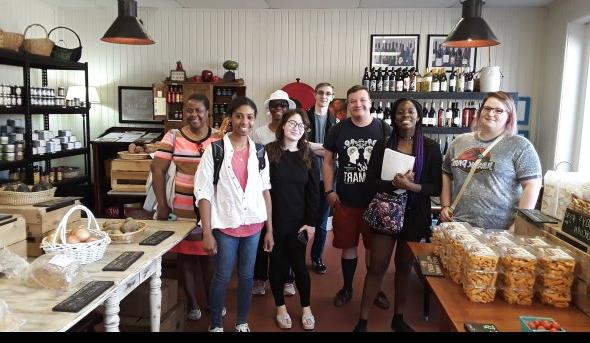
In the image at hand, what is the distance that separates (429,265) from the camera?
2014 mm

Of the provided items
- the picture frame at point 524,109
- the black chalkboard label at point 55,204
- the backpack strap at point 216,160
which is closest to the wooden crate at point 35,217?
the black chalkboard label at point 55,204

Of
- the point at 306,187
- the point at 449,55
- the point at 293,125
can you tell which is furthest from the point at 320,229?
the point at 449,55

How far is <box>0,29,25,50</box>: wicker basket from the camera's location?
460 cm

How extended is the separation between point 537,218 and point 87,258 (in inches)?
76.6

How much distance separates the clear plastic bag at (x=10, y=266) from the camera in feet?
5.90

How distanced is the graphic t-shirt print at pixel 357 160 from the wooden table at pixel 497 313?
4.31 feet

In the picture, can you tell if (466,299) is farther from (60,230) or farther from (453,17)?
(453,17)

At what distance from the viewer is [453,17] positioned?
608 centimetres

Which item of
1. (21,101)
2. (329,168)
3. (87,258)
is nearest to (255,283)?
(329,168)

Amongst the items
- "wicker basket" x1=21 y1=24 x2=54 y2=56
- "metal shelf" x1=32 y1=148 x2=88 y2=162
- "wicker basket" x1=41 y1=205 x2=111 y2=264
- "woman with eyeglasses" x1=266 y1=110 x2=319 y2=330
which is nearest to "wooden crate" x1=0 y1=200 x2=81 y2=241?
"wicker basket" x1=41 y1=205 x2=111 y2=264

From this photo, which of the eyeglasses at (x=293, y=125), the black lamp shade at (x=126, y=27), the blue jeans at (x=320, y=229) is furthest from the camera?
the blue jeans at (x=320, y=229)

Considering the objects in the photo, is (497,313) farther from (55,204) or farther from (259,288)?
(259,288)

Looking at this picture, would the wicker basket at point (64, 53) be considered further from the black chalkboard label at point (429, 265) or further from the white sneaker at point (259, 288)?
the black chalkboard label at point (429, 265)

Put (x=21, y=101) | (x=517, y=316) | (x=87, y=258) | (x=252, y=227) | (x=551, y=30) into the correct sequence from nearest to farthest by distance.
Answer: (x=517, y=316) < (x=87, y=258) < (x=252, y=227) < (x=21, y=101) < (x=551, y=30)
